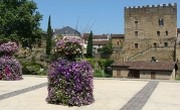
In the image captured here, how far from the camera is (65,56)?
13.1 metres

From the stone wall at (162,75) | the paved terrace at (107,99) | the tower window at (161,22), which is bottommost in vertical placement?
the paved terrace at (107,99)

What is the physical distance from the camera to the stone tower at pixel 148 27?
58.2 meters

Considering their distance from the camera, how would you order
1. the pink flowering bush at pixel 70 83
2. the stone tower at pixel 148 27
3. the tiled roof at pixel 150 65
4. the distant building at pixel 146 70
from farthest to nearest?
1. the stone tower at pixel 148 27
2. the tiled roof at pixel 150 65
3. the distant building at pixel 146 70
4. the pink flowering bush at pixel 70 83

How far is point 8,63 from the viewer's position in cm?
2077

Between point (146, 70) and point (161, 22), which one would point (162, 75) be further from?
point (161, 22)

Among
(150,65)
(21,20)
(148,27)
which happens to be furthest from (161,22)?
(21,20)

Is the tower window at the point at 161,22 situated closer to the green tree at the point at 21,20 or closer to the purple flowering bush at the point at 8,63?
the green tree at the point at 21,20

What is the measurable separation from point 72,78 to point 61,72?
0.46m

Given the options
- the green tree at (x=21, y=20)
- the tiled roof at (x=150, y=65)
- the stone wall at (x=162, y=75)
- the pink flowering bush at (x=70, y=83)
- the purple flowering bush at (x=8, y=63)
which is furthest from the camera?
the tiled roof at (x=150, y=65)

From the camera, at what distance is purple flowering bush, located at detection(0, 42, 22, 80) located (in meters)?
20.8

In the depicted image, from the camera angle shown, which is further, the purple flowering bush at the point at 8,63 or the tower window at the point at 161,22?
the tower window at the point at 161,22

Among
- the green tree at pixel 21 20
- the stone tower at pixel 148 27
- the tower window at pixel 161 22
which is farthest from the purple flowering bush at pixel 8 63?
the tower window at pixel 161 22

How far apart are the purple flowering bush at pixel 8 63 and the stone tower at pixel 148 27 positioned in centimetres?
3800

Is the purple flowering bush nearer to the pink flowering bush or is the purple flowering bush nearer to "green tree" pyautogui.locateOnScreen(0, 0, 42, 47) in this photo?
the pink flowering bush
